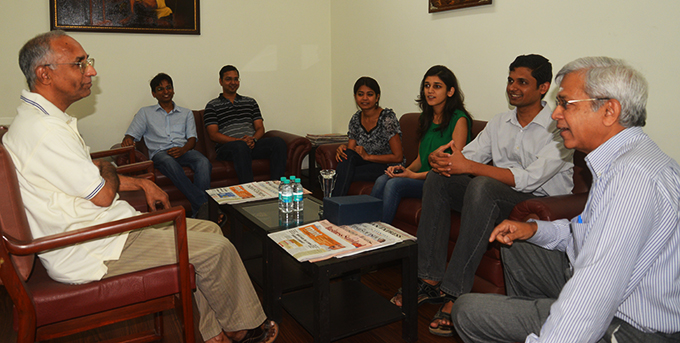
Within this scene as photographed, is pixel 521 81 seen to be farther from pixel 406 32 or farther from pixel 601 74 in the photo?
pixel 406 32

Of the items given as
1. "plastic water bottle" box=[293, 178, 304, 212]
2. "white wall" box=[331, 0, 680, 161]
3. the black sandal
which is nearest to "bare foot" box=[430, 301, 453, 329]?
the black sandal

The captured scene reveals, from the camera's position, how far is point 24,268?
154 centimetres

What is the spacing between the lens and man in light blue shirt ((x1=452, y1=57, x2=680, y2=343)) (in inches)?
41.3

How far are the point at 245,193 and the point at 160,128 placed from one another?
6.15 feet

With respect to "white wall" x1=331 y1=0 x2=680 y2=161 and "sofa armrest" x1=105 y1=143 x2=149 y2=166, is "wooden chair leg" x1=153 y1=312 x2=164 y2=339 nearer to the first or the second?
"sofa armrest" x1=105 y1=143 x2=149 y2=166

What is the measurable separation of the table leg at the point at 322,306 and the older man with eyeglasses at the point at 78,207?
32cm

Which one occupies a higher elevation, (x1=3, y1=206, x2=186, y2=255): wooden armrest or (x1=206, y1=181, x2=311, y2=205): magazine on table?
(x1=3, y1=206, x2=186, y2=255): wooden armrest

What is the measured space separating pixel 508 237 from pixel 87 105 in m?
4.29

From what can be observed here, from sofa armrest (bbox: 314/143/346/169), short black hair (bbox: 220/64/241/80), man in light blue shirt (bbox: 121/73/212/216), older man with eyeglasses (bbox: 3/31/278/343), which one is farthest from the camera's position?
short black hair (bbox: 220/64/241/80)

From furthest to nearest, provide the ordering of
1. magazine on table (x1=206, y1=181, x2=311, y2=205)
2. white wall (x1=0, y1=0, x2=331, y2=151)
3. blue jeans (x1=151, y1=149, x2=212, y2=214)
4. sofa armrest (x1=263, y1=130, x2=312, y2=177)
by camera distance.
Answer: sofa armrest (x1=263, y1=130, x2=312, y2=177) < white wall (x1=0, y1=0, x2=331, y2=151) < blue jeans (x1=151, y1=149, x2=212, y2=214) < magazine on table (x1=206, y1=181, x2=311, y2=205)

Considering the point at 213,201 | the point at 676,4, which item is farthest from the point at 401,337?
the point at 676,4

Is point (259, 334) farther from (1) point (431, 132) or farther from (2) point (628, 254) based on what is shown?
(1) point (431, 132)

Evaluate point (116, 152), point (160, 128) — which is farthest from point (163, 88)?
point (116, 152)

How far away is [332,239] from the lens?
2000 millimetres
